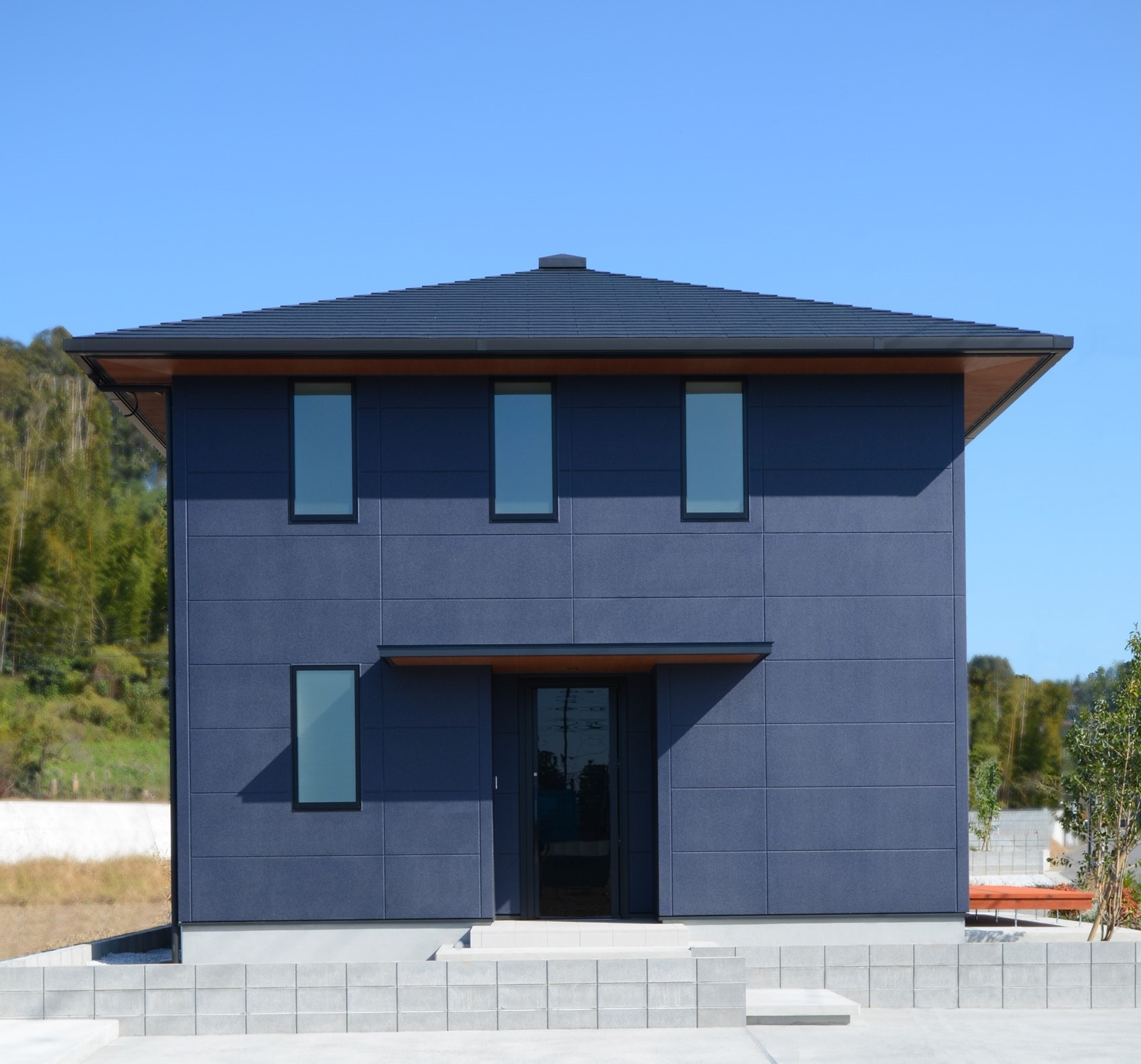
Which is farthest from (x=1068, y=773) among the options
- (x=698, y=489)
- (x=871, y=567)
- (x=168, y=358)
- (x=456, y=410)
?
(x=168, y=358)

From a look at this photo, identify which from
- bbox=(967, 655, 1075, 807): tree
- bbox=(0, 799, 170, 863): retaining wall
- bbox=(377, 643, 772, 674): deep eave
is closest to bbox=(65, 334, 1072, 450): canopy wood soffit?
bbox=(377, 643, 772, 674): deep eave

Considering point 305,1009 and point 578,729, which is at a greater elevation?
point 578,729

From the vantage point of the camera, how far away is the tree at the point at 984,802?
28578 millimetres

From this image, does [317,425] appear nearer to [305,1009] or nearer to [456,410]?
[456,410]

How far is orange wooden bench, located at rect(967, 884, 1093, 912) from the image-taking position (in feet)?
46.3

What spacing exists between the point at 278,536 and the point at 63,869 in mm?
19216

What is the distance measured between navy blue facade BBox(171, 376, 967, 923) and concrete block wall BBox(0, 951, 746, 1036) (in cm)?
204

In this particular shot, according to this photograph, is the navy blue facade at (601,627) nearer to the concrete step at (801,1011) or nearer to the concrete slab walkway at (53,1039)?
the concrete step at (801,1011)

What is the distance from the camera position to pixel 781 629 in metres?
12.8

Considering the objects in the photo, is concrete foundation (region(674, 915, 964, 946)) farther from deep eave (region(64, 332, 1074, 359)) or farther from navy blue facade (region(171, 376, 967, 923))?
deep eave (region(64, 332, 1074, 359))

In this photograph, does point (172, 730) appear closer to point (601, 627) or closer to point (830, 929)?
point (601, 627)

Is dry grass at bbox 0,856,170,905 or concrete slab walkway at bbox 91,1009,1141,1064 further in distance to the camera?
dry grass at bbox 0,856,170,905

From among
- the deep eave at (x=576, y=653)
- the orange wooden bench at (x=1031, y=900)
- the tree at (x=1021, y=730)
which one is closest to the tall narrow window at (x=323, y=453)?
the deep eave at (x=576, y=653)

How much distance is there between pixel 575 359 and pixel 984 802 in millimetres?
19629
